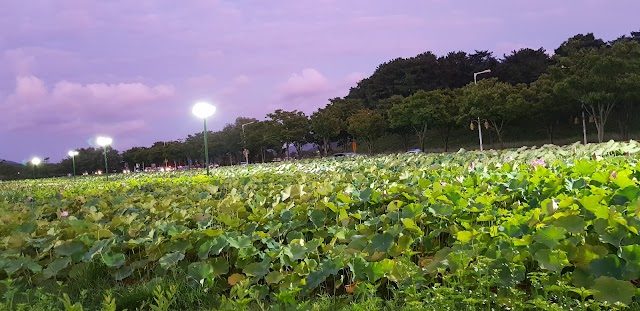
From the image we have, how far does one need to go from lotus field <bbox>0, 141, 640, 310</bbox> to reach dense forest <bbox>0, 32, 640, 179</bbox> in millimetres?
28267

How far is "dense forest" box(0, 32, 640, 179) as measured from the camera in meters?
29.6

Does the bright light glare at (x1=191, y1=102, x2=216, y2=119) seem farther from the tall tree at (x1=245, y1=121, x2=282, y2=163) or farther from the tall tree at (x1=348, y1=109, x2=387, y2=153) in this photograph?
the tall tree at (x1=245, y1=121, x2=282, y2=163)

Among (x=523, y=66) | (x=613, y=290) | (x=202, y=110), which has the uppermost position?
(x=523, y=66)

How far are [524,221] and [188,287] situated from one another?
1.89 m

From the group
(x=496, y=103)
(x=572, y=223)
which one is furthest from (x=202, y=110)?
(x=496, y=103)

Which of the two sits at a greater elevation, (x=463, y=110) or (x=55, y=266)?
(x=463, y=110)

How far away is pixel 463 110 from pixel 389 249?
3738cm

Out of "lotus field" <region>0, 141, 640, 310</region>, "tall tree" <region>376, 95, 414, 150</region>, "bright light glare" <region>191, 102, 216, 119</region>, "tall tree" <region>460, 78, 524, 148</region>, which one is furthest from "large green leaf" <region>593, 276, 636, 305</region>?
"tall tree" <region>376, 95, 414, 150</region>

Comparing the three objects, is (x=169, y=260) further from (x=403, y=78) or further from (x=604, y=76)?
(x=403, y=78)

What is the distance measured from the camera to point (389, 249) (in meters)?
2.76

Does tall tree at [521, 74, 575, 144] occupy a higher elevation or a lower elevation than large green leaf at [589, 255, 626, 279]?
higher

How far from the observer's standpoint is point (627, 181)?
3121mm

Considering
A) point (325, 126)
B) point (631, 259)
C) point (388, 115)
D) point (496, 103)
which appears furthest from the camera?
point (325, 126)

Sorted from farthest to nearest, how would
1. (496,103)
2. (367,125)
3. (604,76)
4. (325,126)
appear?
(325,126)
(367,125)
(496,103)
(604,76)
